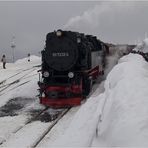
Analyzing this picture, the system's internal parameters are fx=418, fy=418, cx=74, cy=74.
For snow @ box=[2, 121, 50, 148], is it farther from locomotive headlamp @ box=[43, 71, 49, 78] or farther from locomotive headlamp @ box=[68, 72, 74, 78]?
locomotive headlamp @ box=[43, 71, 49, 78]

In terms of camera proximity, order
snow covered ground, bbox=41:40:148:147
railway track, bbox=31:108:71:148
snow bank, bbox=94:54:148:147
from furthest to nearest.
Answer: railway track, bbox=31:108:71:148, snow covered ground, bbox=41:40:148:147, snow bank, bbox=94:54:148:147

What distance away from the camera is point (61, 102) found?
18297 mm

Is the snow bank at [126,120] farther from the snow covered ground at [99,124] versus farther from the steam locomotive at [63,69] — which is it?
the steam locomotive at [63,69]

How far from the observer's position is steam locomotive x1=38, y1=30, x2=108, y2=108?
18359 mm

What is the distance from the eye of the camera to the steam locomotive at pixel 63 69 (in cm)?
1836

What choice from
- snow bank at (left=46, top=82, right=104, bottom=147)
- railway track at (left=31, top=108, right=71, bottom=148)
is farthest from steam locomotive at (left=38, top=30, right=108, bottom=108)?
snow bank at (left=46, top=82, right=104, bottom=147)

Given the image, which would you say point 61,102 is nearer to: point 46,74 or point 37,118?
point 46,74

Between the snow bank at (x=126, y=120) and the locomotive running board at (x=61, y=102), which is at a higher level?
the snow bank at (x=126, y=120)

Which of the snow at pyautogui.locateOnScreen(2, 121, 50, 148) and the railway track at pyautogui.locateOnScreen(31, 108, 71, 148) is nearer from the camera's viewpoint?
the railway track at pyautogui.locateOnScreen(31, 108, 71, 148)

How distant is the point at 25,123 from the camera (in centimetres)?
1523

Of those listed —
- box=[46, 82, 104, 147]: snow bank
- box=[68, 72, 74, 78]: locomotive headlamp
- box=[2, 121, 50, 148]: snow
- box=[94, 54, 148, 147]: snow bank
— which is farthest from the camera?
box=[68, 72, 74, 78]: locomotive headlamp

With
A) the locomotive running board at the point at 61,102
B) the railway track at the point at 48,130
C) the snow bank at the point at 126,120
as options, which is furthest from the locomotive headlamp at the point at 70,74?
the snow bank at the point at 126,120

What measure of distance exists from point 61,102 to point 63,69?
1.53 meters

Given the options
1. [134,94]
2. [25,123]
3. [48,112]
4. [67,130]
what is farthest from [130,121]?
[48,112]
